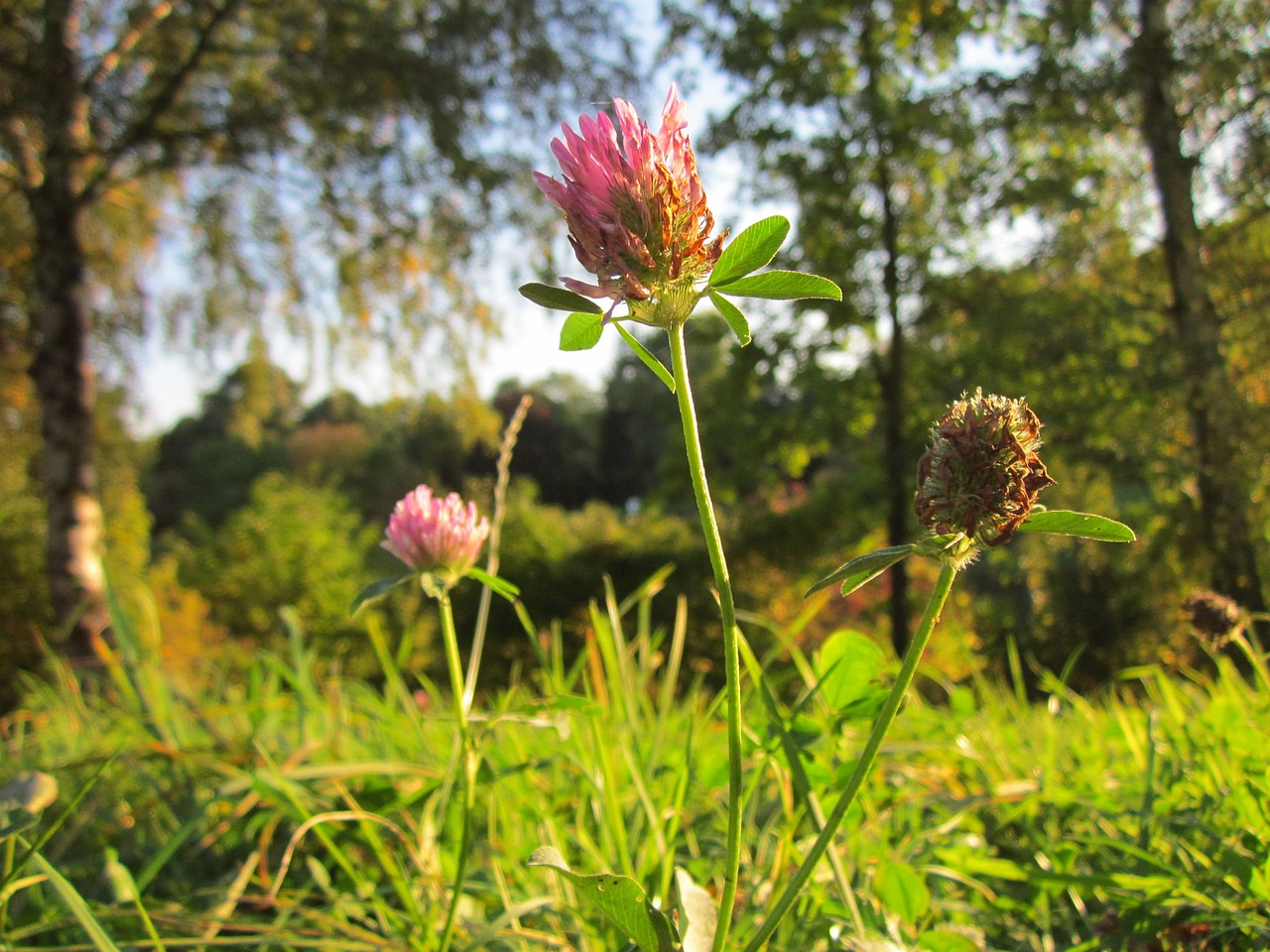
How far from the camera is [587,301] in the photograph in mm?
545

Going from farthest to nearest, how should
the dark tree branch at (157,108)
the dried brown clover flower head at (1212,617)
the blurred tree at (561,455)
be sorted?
the blurred tree at (561,455), the dark tree branch at (157,108), the dried brown clover flower head at (1212,617)

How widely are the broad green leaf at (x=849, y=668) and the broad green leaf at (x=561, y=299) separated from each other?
1.49 ft

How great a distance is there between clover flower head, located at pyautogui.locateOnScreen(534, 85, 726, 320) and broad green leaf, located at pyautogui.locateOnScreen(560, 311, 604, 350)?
51mm

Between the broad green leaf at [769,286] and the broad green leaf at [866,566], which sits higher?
the broad green leaf at [769,286]

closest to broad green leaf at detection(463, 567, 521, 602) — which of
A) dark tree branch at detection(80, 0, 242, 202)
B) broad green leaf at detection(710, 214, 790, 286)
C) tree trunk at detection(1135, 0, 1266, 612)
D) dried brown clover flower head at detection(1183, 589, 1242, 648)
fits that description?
broad green leaf at detection(710, 214, 790, 286)

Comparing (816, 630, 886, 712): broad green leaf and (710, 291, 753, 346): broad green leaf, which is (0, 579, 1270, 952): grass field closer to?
(816, 630, 886, 712): broad green leaf

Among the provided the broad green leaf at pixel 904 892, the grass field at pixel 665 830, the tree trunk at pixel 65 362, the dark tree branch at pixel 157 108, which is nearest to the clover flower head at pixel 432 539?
the grass field at pixel 665 830

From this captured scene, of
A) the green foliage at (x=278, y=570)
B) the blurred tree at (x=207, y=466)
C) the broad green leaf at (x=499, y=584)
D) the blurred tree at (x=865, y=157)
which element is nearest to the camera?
the broad green leaf at (x=499, y=584)

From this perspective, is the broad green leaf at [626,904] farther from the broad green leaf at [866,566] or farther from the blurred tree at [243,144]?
the blurred tree at [243,144]

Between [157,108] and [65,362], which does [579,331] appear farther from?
[157,108]

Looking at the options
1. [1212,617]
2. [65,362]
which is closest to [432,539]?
[1212,617]

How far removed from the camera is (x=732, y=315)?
532 mm

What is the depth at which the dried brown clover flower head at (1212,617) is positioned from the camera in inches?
44.3

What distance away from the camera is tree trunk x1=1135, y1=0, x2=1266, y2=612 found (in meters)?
5.44
